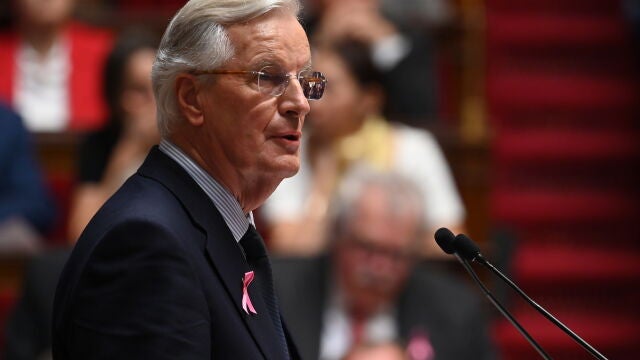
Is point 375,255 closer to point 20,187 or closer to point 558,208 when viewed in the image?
point 20,187

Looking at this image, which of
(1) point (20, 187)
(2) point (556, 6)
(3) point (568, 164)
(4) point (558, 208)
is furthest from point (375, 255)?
(2) point (556, 6)

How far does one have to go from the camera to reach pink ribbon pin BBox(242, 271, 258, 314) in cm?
102

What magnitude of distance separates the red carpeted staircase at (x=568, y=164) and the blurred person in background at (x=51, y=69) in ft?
3.52

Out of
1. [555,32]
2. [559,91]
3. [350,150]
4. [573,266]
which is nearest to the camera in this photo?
[350,150]

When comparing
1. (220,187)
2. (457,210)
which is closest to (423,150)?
(457,210)

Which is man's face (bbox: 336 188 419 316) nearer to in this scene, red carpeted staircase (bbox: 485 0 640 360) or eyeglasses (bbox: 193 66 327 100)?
red carpeted staircase (bbox: 485 0 640 360)

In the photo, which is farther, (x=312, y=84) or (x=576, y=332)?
(x=576, y=332)

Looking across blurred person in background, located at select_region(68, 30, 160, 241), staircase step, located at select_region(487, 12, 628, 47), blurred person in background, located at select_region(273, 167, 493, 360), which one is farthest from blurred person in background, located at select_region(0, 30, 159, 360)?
staircase step, located at select_region(487, 12, 628, 47)

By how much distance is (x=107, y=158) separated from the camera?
2.73 metres

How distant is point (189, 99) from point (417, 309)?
118 centimetres

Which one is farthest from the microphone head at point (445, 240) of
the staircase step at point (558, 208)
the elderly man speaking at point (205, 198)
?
the staircase step at point (558, 208)

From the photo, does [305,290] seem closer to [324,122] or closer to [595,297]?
[324,122]

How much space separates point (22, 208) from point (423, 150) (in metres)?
0.87

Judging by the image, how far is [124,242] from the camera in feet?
3.03
